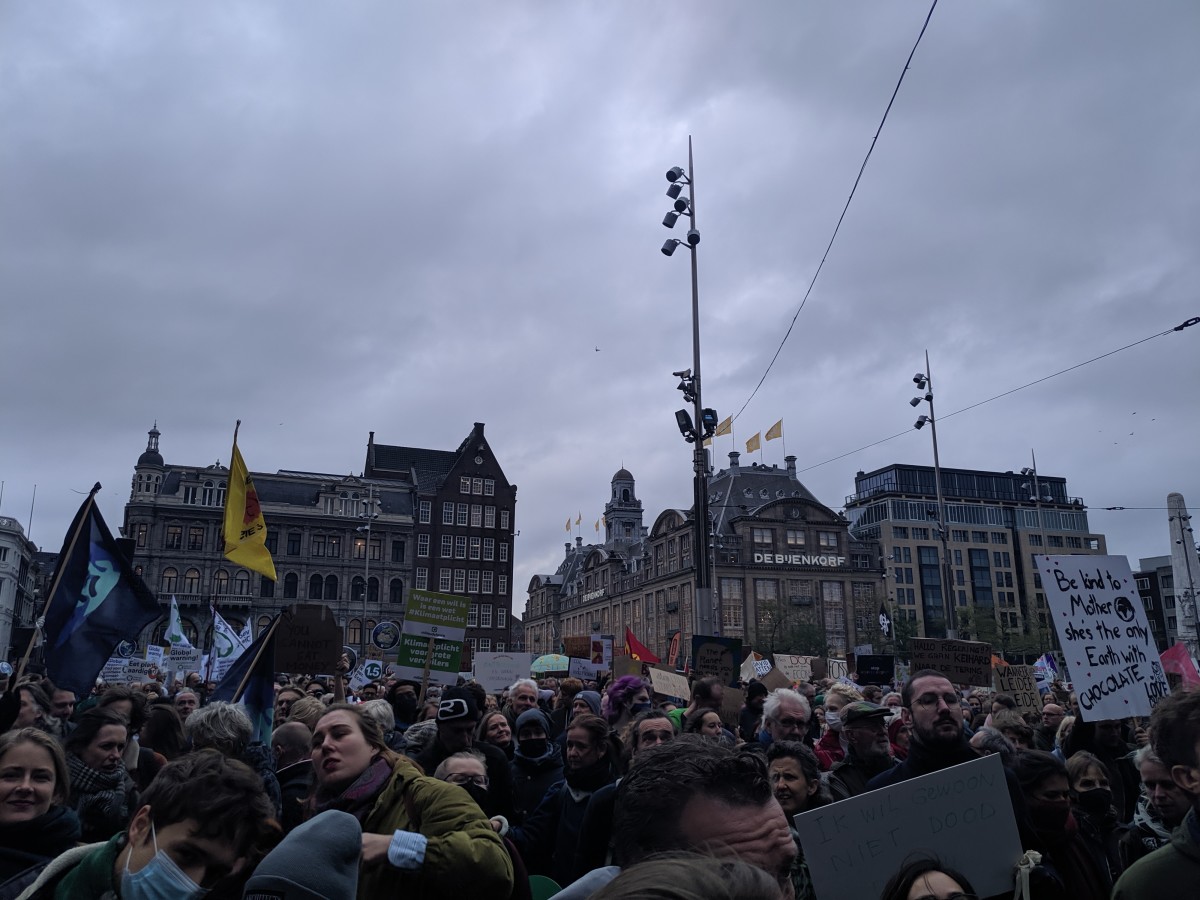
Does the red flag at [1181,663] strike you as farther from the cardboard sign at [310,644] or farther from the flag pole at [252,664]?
the flag pole at [252,664]

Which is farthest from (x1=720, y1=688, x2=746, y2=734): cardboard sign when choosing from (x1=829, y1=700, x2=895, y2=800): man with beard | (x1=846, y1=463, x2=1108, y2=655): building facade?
(x1=846, y1=463, x2=1108, y2=655): building facade

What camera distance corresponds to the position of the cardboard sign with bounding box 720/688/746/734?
33.1ft

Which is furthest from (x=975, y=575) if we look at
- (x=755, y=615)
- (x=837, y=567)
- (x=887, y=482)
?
(x=755, y=615)

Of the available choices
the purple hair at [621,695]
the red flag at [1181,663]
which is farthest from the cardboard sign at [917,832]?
the red flag at [1181,663]

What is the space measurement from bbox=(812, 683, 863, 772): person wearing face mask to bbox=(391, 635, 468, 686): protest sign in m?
5.31

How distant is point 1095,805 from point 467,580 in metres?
69.4

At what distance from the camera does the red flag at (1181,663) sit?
11.5m

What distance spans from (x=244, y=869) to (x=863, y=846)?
1.88 m

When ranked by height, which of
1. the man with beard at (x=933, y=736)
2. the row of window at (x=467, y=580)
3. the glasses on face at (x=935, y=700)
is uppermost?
the row of window at (x=467, y=580)

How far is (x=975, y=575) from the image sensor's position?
99500mm

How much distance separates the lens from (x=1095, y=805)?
193 inches

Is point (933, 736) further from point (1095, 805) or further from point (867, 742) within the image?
point (1095, 805)

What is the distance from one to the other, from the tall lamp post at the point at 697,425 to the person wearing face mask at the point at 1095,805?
29.2 ft

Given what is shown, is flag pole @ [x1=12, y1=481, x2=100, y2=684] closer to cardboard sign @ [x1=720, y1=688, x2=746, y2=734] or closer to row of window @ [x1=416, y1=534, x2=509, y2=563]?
cardboard sign @ [x1=720, y1=688, x2=746, y2=734]
